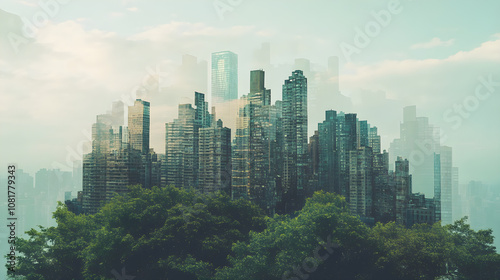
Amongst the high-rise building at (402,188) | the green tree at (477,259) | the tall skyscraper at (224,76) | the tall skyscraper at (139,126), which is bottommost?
the green tree at (477,259)

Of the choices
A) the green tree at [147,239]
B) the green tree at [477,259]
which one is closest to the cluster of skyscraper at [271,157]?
the green tree at [147,239]

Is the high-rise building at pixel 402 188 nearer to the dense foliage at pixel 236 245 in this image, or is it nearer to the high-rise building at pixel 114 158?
the dense foliage at pixel 236 245

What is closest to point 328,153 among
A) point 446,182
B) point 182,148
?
point 446,182

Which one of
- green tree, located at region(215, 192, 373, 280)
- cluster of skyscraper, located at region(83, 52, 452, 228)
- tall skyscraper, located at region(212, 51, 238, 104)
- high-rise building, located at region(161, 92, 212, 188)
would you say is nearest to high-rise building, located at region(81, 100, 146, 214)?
cluster of skyscraper, located at region(83, 52, 452, 228)

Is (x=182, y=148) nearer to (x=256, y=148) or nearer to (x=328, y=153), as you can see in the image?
(x=256, y=148)

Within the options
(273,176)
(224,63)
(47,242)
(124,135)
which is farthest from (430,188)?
(124,135)

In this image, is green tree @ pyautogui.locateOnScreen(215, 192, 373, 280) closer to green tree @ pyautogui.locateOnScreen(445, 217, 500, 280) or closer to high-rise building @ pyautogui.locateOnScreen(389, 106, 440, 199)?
green tree @ pyautogui.locateOnScreen(445, 217, 500, 280)

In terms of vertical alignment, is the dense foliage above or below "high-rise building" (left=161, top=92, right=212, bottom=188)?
below
